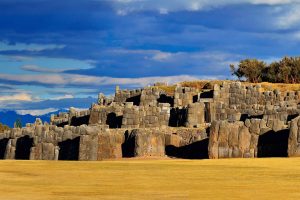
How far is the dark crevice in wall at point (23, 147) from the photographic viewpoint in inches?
1464

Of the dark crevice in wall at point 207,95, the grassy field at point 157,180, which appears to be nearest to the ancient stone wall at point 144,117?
the dark crevice in wall at point 207,95

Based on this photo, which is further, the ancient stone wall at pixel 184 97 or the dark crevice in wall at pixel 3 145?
the ancient stone wall at pixel 184 97

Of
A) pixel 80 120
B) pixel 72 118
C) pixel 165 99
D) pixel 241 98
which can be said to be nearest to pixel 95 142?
pixel 80 120

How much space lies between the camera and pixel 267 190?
1886 centimetres

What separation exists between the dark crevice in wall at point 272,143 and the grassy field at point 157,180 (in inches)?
95.3

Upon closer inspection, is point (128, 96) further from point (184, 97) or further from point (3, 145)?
point (3, 145)

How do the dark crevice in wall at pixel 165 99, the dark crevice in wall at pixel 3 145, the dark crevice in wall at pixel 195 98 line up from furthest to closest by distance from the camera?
the dark crevice in wall at pixel 195 98 → the dark crevice in wall at pixel 165 99 → the dark crevice in wall at pixel 3 145

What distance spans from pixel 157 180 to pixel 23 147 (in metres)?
17.7

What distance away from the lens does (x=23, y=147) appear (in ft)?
124

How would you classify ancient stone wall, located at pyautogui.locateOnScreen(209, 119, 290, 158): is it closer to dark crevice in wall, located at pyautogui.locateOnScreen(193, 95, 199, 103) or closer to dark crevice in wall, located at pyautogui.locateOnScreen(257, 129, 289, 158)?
dark crevice in wall, located at pyautogui.locateOnScreen(257, 129, 289, 158)

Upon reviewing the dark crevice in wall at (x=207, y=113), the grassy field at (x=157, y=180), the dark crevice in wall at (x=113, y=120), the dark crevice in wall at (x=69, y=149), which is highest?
the dark crevice in wall at (x=207, y=113)

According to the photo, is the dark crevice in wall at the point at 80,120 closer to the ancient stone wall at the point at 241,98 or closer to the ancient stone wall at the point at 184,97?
the ancient stone wall at the point at 184,97

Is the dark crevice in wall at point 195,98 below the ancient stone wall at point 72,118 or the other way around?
the other way around

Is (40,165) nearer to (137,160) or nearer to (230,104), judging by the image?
(137,160)
